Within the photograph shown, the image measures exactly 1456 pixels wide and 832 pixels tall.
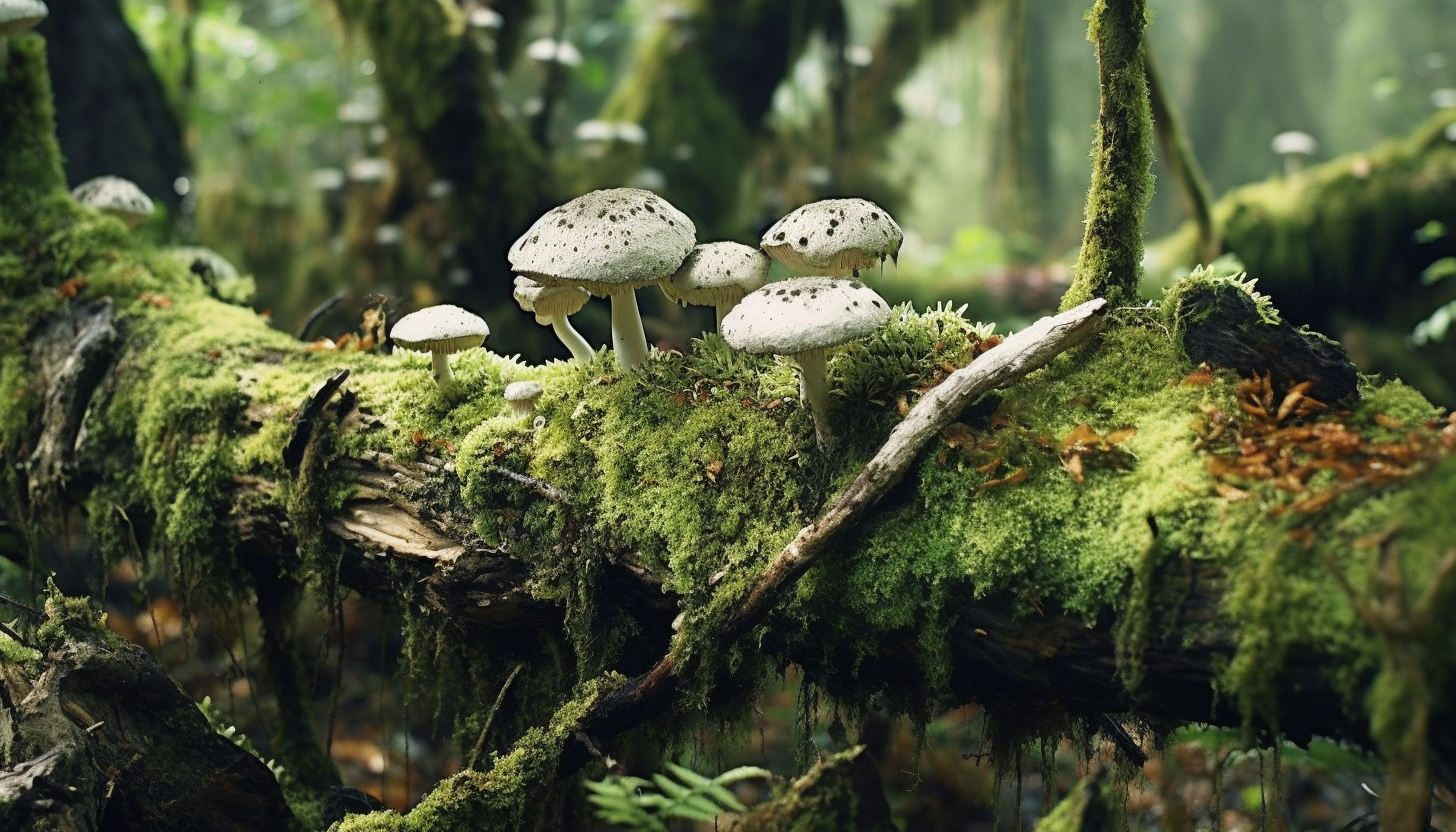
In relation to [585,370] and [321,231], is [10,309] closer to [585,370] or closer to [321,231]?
[585,370]

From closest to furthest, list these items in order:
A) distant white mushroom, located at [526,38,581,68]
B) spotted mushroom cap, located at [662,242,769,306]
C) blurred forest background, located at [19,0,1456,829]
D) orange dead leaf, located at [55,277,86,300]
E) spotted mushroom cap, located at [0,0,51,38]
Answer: spotted mushroom cap, located at [662,242,769,306], spotted mushroom cap, located at [0,0,51,38], orange dead leaf, located at [55,277,86,300], blurred forest background, located at [19,0,1456,829], distant white mushroom, located at [526,38,581,68]

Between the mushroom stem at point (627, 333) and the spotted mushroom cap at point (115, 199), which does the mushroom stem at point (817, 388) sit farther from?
the spotted mushroom cap at point (115, 199)

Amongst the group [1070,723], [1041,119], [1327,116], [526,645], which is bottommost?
[526,645]

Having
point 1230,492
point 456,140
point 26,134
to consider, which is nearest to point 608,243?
point 1230,492

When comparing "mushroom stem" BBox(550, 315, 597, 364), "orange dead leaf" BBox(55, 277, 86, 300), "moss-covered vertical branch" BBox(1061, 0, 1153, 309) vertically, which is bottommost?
"orange dead leaf" BBox(55, 277, 86, 300)

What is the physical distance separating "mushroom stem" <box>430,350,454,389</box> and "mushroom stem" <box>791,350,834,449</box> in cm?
136

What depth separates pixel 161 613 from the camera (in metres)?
8.39

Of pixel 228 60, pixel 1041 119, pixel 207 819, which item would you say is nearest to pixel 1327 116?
pixel 1041 119

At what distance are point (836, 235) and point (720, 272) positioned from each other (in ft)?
1.22

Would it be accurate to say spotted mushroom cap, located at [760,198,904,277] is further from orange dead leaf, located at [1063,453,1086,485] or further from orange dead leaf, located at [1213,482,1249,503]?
orange dead leaf, located at [1213,482,1249,503]

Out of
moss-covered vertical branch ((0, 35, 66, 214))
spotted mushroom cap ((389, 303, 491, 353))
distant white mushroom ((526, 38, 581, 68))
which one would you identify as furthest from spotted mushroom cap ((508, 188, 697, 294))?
distant white mushroom ((526, 38, 581, 68))

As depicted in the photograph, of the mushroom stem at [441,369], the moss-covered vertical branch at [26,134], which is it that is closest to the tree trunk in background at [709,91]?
the moss-covered vertical branch at [26,134]

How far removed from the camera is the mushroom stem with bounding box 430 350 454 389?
3.61 m

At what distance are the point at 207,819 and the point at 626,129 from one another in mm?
7908
